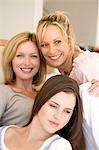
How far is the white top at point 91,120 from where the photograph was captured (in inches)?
44.1

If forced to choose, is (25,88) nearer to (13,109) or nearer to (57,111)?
(13,109)

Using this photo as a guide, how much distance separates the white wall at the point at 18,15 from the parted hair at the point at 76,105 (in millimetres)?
2052

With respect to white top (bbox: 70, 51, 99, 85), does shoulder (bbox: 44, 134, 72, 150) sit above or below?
below

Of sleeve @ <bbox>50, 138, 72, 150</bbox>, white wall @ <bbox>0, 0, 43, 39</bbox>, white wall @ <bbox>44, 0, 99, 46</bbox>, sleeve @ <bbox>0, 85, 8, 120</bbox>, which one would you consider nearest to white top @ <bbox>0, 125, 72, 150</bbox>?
sleeve @ <bbox>50, 138, 72, 150</bbox>

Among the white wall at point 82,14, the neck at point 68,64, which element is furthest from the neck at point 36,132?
the white wall at point 82,14

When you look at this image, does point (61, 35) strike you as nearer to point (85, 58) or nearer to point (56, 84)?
point (85, 58)

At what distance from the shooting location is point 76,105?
110 cm

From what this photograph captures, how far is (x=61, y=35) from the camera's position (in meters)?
1.44

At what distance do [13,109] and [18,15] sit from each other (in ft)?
6.50

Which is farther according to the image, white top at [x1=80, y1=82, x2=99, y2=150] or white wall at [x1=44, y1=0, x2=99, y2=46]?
white wall at [x1=44, y1=0, x2=99, y2=46]

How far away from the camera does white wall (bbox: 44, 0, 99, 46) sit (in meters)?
4.95

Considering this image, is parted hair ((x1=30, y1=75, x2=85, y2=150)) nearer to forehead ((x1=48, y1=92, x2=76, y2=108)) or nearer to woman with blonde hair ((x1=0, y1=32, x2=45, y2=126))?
forehead ((x1=48, y1=92, x2=76, y2=108))

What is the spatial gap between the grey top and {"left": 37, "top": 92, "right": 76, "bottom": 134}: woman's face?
265 mm

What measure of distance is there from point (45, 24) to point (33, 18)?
5.51 feet
